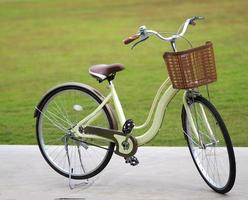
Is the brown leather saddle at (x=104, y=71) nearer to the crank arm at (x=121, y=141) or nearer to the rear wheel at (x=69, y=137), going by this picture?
the rear wheel at (x=69, y=137)

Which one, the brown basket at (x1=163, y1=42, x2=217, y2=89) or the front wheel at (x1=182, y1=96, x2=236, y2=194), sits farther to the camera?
the front wheel at (x1=182, y1=96, x2=236, y2=194)

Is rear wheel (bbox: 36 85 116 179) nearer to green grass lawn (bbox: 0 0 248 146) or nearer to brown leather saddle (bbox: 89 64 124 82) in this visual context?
brown leather saddle (bbox: 89 64 124 82)

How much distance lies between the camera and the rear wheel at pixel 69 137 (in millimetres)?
6203

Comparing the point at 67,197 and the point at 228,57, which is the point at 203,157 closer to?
the point at 67,197

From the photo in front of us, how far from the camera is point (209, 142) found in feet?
19.5

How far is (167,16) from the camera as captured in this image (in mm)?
20859

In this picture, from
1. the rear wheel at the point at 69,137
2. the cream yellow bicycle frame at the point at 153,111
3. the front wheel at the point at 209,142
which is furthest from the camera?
the rear wheel at the point at 69,137

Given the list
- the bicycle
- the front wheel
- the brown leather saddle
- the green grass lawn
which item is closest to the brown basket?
the bicycle

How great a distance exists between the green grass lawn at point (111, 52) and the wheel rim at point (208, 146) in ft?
6.18

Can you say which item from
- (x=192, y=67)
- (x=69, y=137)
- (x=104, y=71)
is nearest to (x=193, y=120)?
(x=192, y=67)

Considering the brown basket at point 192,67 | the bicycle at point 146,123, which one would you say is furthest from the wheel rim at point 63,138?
the brown basket at point 192,67

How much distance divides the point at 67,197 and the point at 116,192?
0.38 m

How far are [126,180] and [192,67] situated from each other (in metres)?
1.34

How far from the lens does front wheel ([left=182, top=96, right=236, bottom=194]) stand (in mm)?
5621
